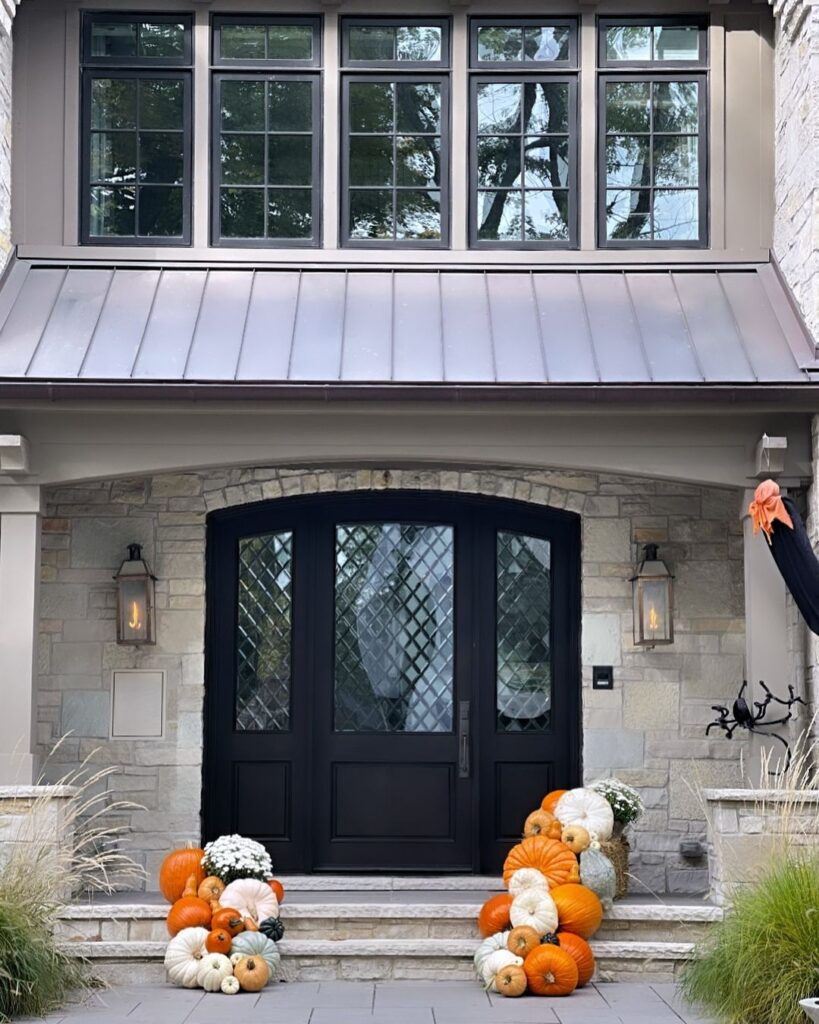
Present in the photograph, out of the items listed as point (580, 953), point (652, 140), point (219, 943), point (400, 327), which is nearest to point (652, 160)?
point (652, 140)

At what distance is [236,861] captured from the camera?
8.20 metres

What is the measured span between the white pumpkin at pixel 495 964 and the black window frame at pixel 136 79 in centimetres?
499

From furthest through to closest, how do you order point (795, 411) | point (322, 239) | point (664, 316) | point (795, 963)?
point (322, 239) → point (664, 316) → point (795, 411) → point (795, 963)

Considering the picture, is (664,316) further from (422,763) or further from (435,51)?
A: (422,763)

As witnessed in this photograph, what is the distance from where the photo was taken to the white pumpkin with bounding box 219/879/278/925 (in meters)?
7.95

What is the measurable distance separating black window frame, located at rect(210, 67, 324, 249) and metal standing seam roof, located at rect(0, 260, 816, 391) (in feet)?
0.93

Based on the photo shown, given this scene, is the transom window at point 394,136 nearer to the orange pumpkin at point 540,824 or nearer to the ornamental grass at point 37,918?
the orange pumpkin at point 540,824

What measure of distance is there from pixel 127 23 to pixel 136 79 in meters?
0.41

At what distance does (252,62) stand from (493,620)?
4.04 m

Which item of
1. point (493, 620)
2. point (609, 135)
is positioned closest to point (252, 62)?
point (609, 135)

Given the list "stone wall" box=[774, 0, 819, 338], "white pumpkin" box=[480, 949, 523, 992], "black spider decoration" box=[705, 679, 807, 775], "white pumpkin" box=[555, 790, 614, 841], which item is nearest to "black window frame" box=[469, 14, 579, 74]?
"stone wall" box=[774, 0, 819, 338]

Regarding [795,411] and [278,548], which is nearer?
[795,411]

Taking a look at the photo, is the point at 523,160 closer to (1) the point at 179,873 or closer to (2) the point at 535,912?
(2) the point at 535,912

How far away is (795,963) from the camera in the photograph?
21.4 feet
